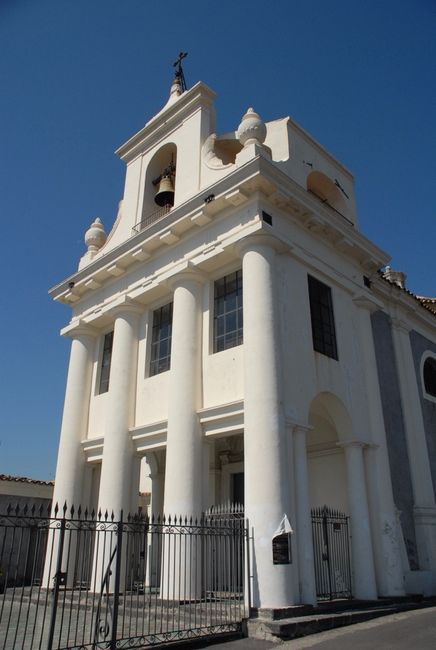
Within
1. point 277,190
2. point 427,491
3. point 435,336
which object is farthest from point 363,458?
point 435,336

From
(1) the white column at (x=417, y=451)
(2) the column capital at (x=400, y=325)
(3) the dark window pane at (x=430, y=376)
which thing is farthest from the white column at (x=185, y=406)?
(3) the dark window pane at (x=430, y=376)

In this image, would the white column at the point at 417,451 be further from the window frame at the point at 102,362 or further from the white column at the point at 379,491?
the window frame at the point at 102,362

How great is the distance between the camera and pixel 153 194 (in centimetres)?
1783

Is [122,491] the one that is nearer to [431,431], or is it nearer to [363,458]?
[363,458]

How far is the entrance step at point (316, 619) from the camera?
8.76 meters

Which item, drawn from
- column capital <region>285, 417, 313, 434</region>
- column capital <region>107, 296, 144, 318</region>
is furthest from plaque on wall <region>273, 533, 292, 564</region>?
column capital <region>107, 296, 144, 318</region>

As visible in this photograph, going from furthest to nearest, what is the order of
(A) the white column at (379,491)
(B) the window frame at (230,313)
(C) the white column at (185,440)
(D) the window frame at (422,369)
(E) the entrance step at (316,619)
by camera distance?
(D) the window frame at (422,369) → (B) the window frame at (230,313) → (A) the white column at (379,491) → (C) the white column at (185,440) → (E) the entrance step at (316,619)

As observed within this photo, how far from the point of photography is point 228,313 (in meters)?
13.5

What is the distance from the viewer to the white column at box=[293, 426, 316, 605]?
33.8 ft

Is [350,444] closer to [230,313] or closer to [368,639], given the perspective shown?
[230,313]

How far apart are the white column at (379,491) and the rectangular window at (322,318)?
54.7 inches

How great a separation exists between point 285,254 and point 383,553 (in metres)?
7.56

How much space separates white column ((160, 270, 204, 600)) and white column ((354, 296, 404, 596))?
14.8ft

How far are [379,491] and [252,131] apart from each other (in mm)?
9614
